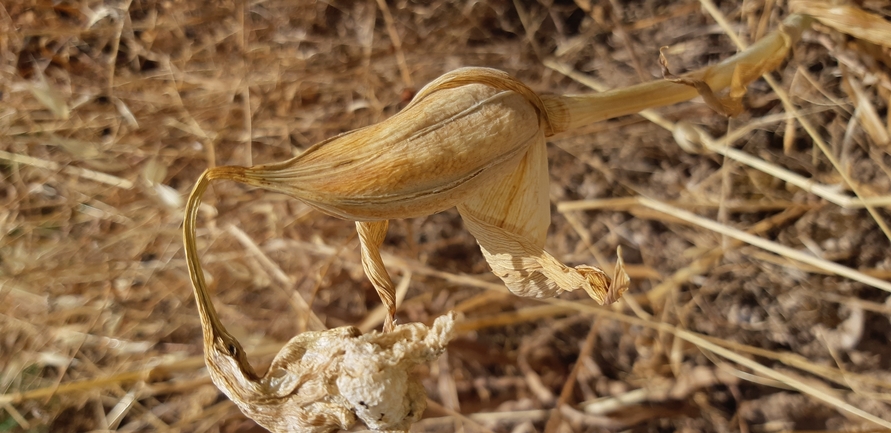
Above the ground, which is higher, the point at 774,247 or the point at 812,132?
the point at 812,132

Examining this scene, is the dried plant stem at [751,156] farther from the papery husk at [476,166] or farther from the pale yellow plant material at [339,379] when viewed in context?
the pale yellow plant material at [339,379]

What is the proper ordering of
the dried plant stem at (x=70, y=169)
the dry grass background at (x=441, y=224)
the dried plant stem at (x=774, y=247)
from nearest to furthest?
1. the dried plant stem at (x=774, y=247)
2. the dry grass background at (x=441, y=224)
3. the dried plant stem at (x=70, y=169)

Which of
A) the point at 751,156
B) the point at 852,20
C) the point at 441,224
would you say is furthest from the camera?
the point at 441,224

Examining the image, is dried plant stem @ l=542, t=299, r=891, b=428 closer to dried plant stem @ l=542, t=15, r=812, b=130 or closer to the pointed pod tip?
dried plant stem @ l=542, t=15, r=812, b=130

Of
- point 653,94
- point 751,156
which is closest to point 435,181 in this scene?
point 653,94

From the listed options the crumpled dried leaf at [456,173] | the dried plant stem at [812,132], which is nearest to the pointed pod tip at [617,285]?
the crumpled dried leaf at [456,173]

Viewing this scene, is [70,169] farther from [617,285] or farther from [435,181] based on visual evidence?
[617,285]

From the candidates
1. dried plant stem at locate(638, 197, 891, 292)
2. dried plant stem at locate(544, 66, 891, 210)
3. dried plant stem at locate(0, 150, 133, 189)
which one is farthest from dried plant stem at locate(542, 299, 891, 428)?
dried plant stem at locate(0, 150, 133, 189)
